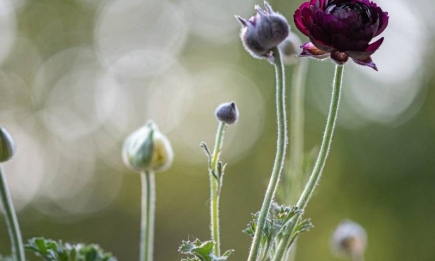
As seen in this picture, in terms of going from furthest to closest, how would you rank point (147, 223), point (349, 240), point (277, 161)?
point (349, 240) < point (147, 223) < point (277, 161)

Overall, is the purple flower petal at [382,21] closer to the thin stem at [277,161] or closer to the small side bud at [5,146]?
the thin stem at [277,161]

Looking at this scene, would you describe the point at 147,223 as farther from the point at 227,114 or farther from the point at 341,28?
the point at 341,28

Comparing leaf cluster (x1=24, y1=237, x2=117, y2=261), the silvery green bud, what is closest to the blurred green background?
the silvery green bud

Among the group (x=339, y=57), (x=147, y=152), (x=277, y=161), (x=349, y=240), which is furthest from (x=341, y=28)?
(x=349, y=240)

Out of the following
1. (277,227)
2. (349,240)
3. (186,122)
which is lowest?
(277,227)

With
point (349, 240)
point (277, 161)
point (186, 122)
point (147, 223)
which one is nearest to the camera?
point (277, 161)

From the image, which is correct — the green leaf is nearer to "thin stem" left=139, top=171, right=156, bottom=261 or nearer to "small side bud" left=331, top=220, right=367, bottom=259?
"thin stem" left=139, top=171, right=156, bottom=261

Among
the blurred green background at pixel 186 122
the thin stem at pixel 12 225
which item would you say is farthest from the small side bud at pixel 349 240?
the blurred green background at pixel 186 122
